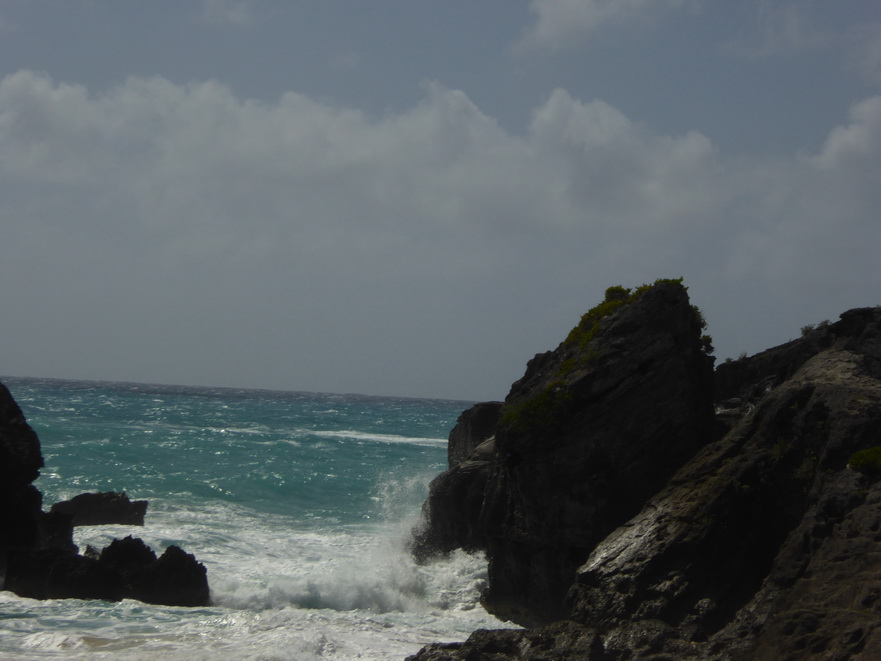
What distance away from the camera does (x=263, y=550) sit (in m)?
27.6

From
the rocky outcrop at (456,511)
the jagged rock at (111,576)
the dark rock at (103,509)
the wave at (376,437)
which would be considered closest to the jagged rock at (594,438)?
the rocky outcrop at (456,511)

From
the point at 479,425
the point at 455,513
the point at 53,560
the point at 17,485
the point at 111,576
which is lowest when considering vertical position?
the point at 111,576

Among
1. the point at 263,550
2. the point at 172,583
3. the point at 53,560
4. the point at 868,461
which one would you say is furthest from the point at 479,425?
the point at 868,461

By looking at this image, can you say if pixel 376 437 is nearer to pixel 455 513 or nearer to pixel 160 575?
pixel 455 513

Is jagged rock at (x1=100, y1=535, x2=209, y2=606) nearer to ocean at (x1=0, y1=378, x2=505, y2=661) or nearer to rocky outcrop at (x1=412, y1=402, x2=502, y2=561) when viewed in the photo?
ocean at (x1=0, y1=378, x2=505, y2=661)

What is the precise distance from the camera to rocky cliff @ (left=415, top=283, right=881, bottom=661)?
41.3ft

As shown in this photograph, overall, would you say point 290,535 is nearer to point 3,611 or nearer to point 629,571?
point 3,611

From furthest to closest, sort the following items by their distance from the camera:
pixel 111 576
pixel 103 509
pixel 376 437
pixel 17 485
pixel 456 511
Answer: pixel 376 437
pixel 103 509
pixel 456 511
pixel 17 485
pixel 111 576

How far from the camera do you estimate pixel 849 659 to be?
10648mm

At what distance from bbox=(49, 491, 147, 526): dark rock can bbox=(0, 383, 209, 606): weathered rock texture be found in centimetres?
649

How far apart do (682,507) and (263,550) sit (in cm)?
1554

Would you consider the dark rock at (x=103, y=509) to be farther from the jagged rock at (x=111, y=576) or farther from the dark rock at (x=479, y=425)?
the dark rock at (x=479, y=425)

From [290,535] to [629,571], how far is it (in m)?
17.9

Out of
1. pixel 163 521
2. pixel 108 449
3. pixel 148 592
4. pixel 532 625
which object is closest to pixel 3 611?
pixel 148 592
